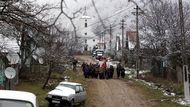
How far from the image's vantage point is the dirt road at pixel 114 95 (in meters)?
34.8

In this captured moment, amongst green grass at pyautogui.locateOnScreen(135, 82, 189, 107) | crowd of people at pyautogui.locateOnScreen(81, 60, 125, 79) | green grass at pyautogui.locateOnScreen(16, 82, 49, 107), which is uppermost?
crowd of people at pyautogui.locateOnScreen(81, 60, 125, 79)

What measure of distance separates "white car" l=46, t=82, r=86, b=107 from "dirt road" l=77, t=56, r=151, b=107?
6.01ft

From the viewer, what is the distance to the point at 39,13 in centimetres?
1530

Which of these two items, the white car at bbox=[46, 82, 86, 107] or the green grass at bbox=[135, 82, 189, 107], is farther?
the green grass at bbox=[135, 82, 189, 107]

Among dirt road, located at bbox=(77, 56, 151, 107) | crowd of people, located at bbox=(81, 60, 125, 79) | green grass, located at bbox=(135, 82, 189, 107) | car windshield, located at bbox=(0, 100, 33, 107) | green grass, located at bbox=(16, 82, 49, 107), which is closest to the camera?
car windshield, located at bbox=(0, 100, 33, 107)

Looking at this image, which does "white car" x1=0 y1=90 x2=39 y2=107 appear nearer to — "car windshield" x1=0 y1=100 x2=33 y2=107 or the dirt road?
"car windshield" x1=0 y1=100 x2=33 y2=107

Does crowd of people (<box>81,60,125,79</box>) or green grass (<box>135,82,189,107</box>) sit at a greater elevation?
crowd of people (<box>81,60,125,79</box>)

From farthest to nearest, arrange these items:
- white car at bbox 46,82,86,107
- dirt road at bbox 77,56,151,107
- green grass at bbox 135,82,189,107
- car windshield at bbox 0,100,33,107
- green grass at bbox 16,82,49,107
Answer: green grass at bbox 16,82,49,107, dirt road at bbox 77,56,151,107, green grass at bbox 135,82,189,107, white car at bbox 46,82,86,107, car windshield at bbox 0,100,33,107

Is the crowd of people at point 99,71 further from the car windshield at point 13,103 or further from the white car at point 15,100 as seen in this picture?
the car windshield at point 13,103

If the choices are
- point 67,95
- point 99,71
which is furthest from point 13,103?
point 99,71

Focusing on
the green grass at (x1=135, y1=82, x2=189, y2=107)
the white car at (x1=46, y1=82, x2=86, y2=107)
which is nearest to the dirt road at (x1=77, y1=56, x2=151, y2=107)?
the green grass at (x1=135, y1=82, x2=189, y2=107)

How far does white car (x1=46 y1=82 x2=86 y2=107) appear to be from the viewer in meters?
30.6

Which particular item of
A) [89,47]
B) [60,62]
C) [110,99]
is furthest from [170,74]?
[89,47]

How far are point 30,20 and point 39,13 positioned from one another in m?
0.69
